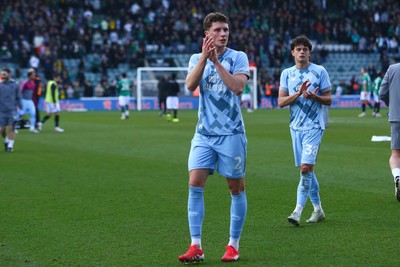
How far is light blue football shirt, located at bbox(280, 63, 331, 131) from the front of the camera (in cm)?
1095

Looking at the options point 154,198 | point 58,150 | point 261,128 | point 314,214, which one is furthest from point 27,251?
point 261,128

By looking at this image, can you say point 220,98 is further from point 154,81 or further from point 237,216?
point 154,81

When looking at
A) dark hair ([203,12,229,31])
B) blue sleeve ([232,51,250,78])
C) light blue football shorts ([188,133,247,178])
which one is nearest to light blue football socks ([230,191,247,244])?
light blue football shorts ([188,133,247,178])

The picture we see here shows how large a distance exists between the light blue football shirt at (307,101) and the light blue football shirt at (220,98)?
8.77 ft

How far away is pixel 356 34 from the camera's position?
199 feet

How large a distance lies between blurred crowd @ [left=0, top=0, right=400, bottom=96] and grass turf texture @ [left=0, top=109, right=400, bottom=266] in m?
30.7

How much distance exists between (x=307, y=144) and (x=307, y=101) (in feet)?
1.81

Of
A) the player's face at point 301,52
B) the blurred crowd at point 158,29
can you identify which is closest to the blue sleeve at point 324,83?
the player's face at point 301,52

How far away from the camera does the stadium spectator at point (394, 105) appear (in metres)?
11.9

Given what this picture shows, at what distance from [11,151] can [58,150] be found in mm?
1250

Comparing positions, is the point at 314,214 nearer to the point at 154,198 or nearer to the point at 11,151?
the point at 154,198

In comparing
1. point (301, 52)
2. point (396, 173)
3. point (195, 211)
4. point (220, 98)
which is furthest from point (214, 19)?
point (396, 173)

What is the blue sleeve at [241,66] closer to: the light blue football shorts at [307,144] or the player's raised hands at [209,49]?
the player's raised hands at [209,49]

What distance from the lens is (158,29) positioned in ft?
189
